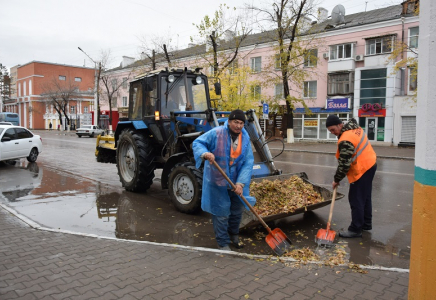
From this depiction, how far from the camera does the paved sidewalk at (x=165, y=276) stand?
3385 millimetres

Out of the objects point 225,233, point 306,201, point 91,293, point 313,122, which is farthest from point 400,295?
point 313,122

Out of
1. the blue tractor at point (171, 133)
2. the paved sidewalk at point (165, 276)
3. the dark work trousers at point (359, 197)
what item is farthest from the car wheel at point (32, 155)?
the dark work trousers at point (359, 197)

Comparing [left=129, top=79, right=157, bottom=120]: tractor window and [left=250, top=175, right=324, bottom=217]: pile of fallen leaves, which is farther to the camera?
[left=129, top=79, right=157, bottom=120]: tractor window

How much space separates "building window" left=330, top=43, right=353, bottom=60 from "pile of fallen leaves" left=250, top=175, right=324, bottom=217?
2612 centimetres

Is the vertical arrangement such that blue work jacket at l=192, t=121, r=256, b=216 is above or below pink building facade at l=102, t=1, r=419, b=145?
below

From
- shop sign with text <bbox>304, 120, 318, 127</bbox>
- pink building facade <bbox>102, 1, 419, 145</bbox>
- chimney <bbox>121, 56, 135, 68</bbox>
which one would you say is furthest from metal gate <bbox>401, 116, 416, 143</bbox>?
chimney <bbox>121, 56, 135, 68</bbox>

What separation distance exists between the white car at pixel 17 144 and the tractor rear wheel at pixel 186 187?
31.0ft

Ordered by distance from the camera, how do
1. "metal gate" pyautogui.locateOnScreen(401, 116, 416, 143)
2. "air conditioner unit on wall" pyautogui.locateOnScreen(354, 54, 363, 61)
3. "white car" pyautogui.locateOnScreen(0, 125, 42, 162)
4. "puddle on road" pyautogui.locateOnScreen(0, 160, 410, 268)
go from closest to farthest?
"puddle on road" pyautogui.locateOnScreen(0, 160, 410, 268) → "white car" pyautogui.locateOnScreen(0, 125, 42, 162) → "metal gate" pyautogui.locateOnScreen(401, 116, 416, 143) → "air conditioner unit on wall" pyautogui.locateOnScreen(354, 54, 363, 61)

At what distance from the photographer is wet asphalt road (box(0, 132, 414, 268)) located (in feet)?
16.0

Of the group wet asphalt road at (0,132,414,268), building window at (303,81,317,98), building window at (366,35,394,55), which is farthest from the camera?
building window at (303,81,317,98)

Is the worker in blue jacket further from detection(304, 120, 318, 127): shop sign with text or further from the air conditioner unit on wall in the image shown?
detection(304, 120, 318, 127): shop sign with text

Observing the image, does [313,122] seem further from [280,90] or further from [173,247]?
[173,247]

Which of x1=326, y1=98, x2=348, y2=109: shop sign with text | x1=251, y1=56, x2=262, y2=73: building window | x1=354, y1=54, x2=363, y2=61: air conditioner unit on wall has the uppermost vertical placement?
x1=251, y1=56, x2=262, y2=73: building window

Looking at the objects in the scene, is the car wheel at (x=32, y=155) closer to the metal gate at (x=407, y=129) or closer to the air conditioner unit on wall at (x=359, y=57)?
the air conditioner unit on wall at (x=359, y=57)
